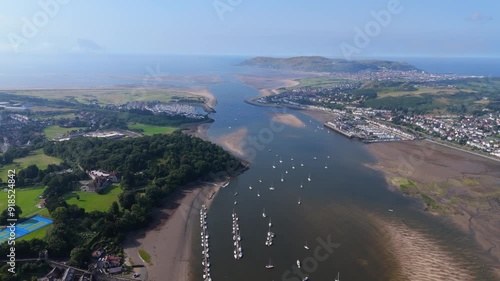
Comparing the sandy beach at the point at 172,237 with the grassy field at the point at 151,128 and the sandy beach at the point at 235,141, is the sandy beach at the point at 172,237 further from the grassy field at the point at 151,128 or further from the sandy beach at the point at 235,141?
the grassy field at the point at 151,128

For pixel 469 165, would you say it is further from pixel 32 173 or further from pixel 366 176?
pixel 32 173

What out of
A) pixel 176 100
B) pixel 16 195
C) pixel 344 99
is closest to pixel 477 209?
pixel 16 195

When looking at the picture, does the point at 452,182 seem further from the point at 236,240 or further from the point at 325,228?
the point at 236,240

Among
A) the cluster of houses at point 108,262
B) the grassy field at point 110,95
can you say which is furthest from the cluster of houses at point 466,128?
the grassy field at point 110,95

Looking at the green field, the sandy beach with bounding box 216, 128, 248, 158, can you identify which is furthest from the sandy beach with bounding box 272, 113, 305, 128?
the green field

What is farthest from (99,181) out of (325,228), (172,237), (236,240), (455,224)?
(455,224)

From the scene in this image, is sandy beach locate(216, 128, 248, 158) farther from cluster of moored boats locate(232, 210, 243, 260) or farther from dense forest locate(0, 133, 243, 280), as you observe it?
cluster of moored boats locate(232, 210, 243, 260)

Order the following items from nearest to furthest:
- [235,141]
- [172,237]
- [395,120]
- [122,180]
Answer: [172,237], [122,180], [235,141], [395,120]
